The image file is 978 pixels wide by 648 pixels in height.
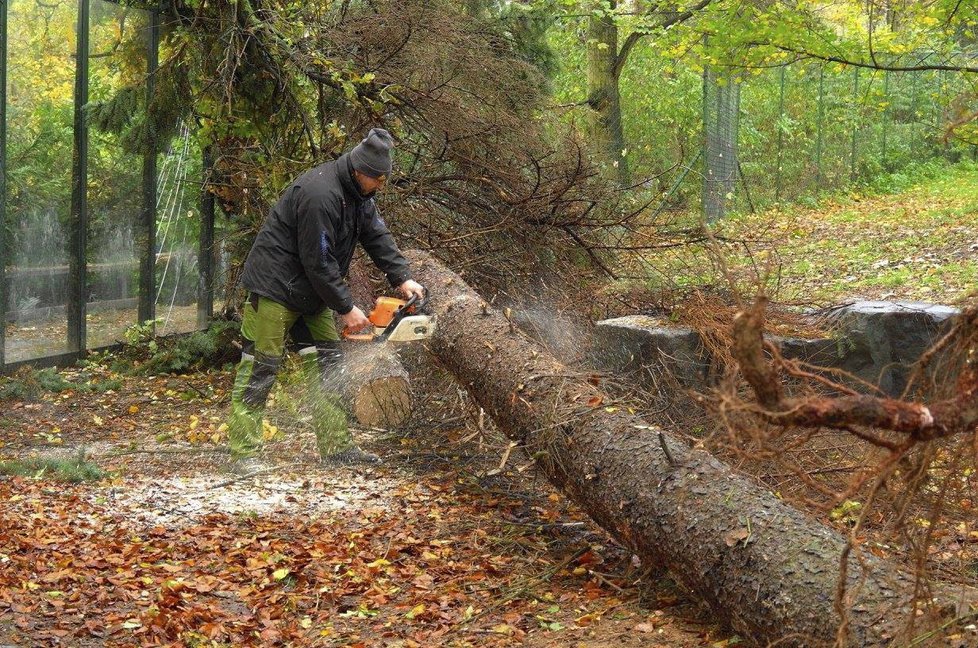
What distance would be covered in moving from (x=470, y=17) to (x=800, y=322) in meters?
4.02

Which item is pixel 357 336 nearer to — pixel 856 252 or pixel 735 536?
pixel 735 536

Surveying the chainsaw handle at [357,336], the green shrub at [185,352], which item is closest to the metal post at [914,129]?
the green shrub at [185,352]

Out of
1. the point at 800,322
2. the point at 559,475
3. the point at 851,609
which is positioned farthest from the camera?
the point at 800,322

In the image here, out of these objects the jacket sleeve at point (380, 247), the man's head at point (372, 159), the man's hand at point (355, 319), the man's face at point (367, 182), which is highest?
the man's head at point (372, 159)

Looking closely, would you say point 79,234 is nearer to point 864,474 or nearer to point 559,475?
point 559,475

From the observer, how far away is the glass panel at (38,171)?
7.68 metres

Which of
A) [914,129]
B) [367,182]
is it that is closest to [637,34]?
[914,129]

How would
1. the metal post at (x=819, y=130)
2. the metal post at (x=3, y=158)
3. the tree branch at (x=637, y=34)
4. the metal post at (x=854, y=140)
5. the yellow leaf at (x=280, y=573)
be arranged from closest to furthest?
the yellow leaf at (x=280, y=573) → the metal post at (x=3, y=158) → the tree branch at (x=637, y=34) → the metal post at (x=819, y=130) → the metal post at (x=854, y=140)

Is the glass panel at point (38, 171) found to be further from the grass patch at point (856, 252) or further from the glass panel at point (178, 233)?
the grass patch at point (856, 252)

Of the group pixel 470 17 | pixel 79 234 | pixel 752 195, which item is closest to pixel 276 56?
pixel 470 17

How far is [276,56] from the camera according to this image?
7426 millimetres

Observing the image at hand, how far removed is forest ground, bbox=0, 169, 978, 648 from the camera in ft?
12.1

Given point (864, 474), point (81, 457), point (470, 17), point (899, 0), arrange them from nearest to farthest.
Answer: point (864, 474) → point (81, 457) → point (470, 17) → point (899, 0)

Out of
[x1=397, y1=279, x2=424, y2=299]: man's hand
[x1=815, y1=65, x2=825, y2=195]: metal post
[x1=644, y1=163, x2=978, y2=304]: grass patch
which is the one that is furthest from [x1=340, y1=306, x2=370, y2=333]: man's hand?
[x1=815, y1=65, x2=825, y2=195]: metal post
